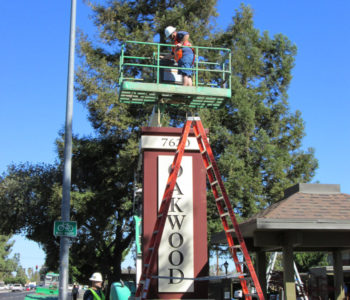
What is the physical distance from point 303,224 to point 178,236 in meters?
2.80

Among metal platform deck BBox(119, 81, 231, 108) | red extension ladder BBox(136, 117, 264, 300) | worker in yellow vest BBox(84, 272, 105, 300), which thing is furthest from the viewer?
metal platform deck BBox(119, 81, 231, 108)

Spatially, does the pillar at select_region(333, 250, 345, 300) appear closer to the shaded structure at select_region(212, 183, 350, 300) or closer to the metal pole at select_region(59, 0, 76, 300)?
the shaded structure at select_region(212, 183, 350, 300)

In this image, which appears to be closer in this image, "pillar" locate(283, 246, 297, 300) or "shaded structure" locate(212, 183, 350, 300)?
"shaded structure" locate(212, 183, 350, 300)

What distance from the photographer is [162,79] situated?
37.7 feet

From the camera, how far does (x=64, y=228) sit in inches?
403

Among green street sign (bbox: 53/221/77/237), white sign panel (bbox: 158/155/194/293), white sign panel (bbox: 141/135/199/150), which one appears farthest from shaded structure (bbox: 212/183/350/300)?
green street sign (bbox: 53/221/77/237)

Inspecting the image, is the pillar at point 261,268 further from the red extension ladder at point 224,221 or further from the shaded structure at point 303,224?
the red extension ladder at point 224,221

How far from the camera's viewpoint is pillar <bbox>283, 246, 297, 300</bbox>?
11.0 meters

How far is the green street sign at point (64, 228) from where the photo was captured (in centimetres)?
1018

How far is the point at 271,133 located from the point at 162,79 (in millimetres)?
19818

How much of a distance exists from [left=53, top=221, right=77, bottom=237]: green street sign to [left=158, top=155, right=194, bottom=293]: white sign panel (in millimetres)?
1994

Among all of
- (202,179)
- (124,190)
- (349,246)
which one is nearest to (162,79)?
(202,179)

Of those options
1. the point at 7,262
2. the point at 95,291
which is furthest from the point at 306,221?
the point at 7,262

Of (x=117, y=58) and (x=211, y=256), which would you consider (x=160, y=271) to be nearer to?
(x=211, y=256)
